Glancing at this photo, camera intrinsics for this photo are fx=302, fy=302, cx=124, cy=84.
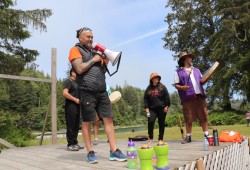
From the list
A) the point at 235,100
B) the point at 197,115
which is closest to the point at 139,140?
the point at 197,115

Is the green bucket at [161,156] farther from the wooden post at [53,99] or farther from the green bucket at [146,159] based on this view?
the wooden post at [53,99]

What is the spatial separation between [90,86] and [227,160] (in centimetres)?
296

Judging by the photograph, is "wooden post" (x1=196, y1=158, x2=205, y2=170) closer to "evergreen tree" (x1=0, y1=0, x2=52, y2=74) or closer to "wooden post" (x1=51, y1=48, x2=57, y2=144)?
"wooden post" (x1=51, y1=48, x2=57, y2=144)

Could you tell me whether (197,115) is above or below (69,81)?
below

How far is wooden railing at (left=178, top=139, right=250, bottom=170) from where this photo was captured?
13.7 ft

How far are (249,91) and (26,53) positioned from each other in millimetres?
23246

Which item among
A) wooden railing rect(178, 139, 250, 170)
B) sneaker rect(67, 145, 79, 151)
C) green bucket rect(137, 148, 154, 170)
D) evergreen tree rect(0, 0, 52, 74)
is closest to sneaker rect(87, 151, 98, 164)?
green bucket rect(137, 148, 154, 170)

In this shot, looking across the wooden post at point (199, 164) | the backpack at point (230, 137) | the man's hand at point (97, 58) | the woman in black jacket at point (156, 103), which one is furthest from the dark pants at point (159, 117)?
the man's hand at point (97, 58)

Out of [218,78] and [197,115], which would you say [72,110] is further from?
[218,78]

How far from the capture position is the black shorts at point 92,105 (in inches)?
177

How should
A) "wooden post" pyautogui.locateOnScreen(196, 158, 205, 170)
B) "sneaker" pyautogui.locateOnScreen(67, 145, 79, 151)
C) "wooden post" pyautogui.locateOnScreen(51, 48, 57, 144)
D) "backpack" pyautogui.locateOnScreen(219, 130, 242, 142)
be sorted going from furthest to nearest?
1. "wooden post" pyautogui.locateOnScreen(51, 48, 57, 144)
2. "sneaker" pyautogui.locateOnScreen(67, 145, 79, 151)
3. "backpack" pyautogui.locateOnScreen(219, 130, 242, 142)
4. "wooden post" pyautogui.locateOnScreen(196, 158, 205, 170)

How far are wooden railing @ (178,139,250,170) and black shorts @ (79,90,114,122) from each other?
146 cm

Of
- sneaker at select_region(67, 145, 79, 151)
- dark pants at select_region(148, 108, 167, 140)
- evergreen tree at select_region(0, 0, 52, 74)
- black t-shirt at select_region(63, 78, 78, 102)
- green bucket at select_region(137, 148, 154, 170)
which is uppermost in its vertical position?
evergreen tree at select_region(0, 0, 52, 74)

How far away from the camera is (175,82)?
6988 millimetres
